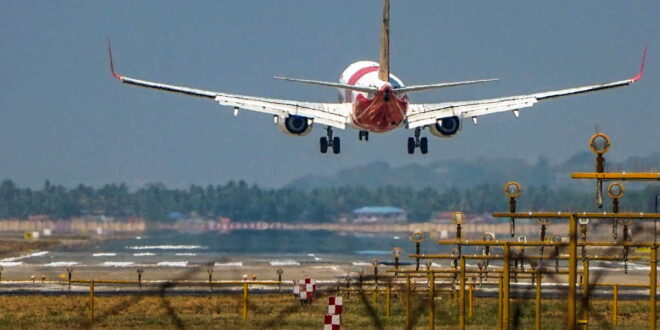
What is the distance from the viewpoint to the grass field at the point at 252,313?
5697 cm

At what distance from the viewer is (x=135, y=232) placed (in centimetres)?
16200

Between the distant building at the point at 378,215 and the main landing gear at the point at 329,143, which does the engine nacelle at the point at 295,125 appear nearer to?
the main landing gear at the point at 329,143

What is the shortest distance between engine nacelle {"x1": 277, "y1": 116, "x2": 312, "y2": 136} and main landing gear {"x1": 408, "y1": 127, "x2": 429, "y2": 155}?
689 centimetres

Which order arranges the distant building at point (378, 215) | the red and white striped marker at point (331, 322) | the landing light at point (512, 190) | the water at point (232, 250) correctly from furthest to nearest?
the distant building at point (378, 215) < the water at point (232, 250) < the red and white striped marker at point (331, 322) < the landing light at point (512, 190)

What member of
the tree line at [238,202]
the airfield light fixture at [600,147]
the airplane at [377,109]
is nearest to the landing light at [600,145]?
the airfield light fixture at [600,147]

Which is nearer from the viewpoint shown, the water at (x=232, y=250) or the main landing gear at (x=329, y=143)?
the main landing gear at (x=329, y=143)

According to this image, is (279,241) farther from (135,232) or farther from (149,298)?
(149,298)

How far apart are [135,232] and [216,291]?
270ft

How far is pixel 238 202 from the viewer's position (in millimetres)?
179500

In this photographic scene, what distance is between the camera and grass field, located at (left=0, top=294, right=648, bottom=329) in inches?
2243

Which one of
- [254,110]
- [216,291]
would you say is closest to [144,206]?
[254,110]

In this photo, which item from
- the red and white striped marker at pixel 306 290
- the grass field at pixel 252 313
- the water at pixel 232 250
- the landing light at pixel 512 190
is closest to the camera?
the landing light at pixel 512 190

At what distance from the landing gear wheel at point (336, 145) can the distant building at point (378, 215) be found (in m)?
69.4

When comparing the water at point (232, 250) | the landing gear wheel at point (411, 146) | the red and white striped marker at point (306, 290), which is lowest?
the red and white striped marker at point (306, 290)
